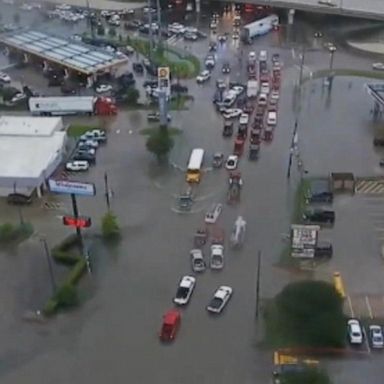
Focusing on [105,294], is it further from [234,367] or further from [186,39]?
[186,39]

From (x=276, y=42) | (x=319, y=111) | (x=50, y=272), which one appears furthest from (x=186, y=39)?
(x=50, y=272)

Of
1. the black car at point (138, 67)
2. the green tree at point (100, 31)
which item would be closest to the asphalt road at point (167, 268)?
the black car at point (138, 67)

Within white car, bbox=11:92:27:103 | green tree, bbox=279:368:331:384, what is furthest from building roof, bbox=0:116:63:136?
green tree, bbox=279:368:331:384

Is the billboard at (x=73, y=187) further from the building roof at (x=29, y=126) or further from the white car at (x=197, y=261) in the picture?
the building roof at (x=29, y=126)

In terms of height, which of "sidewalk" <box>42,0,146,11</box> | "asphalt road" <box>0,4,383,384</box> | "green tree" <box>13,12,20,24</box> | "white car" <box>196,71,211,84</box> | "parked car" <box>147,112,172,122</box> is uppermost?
"sidewalk" <box>42,0,146,11</box>

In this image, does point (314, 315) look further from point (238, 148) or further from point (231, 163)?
point (238, 148)

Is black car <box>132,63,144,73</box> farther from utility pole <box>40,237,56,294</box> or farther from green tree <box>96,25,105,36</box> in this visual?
utility pole <box>40,237,56,294</box>
